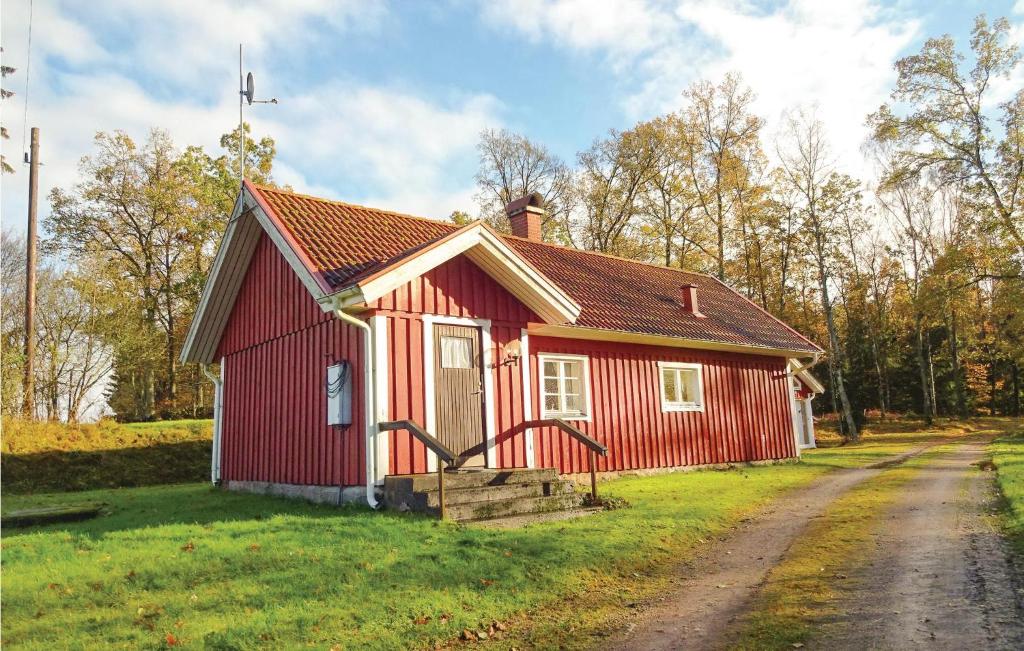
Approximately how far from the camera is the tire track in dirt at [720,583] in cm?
544

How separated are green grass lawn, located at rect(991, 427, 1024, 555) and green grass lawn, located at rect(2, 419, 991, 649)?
3.46 meters

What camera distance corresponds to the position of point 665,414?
16.2 meters

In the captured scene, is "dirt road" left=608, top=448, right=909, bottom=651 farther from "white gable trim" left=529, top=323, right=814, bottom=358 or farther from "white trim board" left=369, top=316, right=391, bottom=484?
"white gable trim" left=529, top=323, right=814, bottom=358

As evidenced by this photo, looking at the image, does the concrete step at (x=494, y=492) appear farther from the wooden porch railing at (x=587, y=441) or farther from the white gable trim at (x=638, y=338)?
the white gable trim at (x=638, y=338)

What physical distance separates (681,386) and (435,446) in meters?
9.45

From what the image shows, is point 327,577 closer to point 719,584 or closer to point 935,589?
point 719,584

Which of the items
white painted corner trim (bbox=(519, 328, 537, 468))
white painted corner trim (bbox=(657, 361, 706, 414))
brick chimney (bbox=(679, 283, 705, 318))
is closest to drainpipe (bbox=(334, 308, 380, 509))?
white painted corner trim (bbox=(519, 328, 537, 468))

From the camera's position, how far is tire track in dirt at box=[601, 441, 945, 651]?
544 cm

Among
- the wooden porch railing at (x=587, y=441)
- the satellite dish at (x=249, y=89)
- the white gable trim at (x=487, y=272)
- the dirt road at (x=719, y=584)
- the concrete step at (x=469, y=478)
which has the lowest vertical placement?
the dirt road at (x=719, y=584)

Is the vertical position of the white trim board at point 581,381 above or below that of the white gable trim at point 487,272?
below

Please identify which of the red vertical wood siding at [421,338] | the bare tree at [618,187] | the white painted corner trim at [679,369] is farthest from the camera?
the bare tree at [618,187]

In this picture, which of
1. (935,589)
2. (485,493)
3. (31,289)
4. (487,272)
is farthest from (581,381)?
(31,289)

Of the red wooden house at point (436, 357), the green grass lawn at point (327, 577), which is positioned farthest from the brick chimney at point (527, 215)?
the green grass lawn at point (327, 577)

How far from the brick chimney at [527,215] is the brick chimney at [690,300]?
4.31 meters
